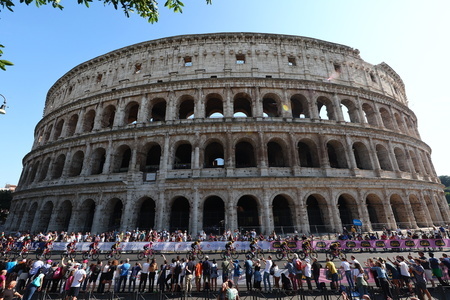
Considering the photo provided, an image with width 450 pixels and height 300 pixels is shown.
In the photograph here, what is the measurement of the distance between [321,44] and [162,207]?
2689cm

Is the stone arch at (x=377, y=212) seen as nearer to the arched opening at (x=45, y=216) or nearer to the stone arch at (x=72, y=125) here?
the arched opening at (x=45, y=216)

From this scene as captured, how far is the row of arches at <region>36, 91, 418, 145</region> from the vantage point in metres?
22.0

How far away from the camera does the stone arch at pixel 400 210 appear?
20391 mm

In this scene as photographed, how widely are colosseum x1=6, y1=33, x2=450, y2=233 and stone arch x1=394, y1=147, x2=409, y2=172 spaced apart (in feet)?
0.53

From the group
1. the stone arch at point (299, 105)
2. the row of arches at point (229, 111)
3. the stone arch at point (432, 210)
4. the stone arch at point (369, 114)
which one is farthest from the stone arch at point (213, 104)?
the stone arch at point (432, 210)

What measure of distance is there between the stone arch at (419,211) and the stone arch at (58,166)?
133ft

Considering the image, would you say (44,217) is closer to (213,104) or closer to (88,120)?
(88,120)

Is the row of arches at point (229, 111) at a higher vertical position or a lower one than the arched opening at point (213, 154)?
higher

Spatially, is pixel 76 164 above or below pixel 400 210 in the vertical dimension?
above

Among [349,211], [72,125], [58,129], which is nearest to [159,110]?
[72,125]

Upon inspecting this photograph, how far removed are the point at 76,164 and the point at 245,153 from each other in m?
19.9

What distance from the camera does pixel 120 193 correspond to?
19.8 m

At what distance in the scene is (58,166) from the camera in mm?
24688

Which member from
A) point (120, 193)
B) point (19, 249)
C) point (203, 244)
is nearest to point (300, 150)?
point (203, 244)
